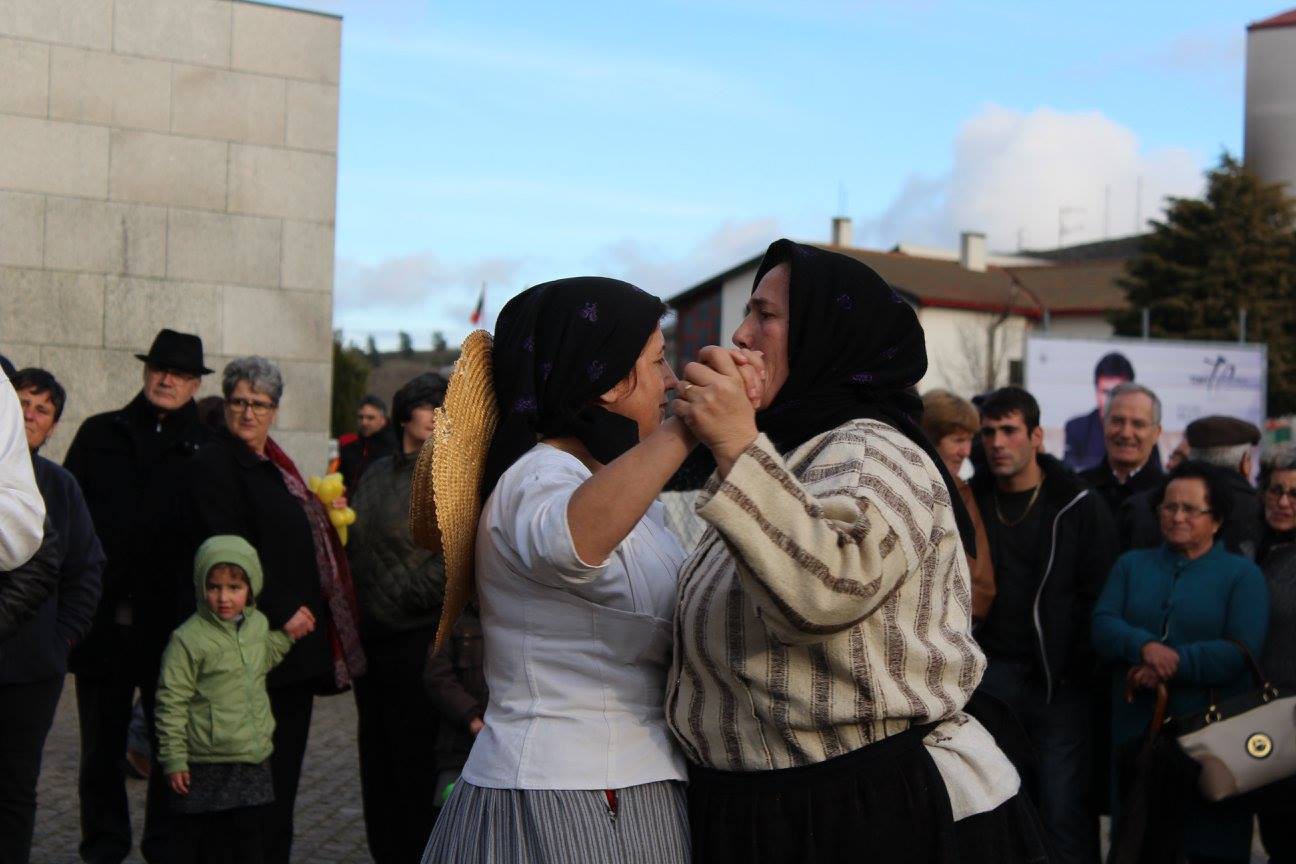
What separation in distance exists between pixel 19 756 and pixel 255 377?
168cm

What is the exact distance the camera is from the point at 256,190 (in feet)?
37.4

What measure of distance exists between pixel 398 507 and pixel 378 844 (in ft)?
4.43

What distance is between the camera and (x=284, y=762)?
5.84 m

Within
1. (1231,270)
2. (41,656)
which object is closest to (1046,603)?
(41,656)

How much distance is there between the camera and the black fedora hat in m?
6.88

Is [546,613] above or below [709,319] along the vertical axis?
below

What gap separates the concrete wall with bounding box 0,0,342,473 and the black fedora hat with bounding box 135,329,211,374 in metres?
4.11

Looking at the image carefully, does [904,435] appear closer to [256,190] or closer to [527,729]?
[527,729]

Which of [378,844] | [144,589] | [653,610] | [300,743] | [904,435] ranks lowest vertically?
[378,844]

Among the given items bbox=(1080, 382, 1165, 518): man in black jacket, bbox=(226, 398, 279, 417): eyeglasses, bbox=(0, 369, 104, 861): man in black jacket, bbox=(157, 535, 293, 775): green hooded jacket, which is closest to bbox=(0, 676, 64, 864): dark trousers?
bbox=(0, 369, 104, 861): man in black jacket

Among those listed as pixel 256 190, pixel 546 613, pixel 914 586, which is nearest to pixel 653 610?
pixel 546 613

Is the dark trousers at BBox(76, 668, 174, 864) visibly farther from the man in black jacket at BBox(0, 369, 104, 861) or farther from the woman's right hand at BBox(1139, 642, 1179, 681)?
the woman's right hand at BBox(1139, 642, 1179, 681)

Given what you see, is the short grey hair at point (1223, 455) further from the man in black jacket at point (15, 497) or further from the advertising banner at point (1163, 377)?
the advertising banner at point (1163, 377)

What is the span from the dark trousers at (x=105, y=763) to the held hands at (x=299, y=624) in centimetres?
87
